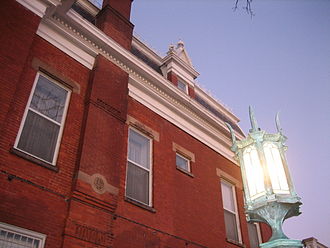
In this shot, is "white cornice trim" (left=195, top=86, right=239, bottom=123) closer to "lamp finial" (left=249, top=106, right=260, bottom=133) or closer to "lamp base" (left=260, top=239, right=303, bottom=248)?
"lamp finial" (left=249, top=106, right=260, bottom=133)

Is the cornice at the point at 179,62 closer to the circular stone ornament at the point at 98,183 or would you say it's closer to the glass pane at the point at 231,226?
the glass pane at the point at 231,226

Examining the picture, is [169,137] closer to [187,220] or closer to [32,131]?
[187,220]

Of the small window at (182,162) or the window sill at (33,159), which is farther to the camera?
the small window at (182,162)

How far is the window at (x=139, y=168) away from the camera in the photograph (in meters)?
9.67

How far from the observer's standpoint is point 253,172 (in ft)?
16.2

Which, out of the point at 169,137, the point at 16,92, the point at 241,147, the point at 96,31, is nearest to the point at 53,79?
the point at 16,92

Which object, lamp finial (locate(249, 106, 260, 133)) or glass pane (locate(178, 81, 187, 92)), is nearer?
lamp finial (locate(249, 106, 260, 133))

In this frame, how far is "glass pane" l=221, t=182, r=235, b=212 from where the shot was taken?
13.2 m

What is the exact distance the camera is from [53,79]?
29.0 feet

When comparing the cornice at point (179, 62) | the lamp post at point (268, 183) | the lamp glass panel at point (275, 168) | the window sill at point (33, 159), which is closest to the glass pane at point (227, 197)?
the cornice at point (179, 62)

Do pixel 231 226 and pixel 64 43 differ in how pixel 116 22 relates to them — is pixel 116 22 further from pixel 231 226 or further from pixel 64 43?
pixel 231 226

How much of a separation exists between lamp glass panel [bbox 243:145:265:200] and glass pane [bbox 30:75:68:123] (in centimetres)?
532

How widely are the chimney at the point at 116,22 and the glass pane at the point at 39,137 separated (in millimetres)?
4253

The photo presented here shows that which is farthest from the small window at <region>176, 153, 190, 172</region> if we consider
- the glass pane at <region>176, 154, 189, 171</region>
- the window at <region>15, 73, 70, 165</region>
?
the window at <region>15, 73, 70, 165</region>
